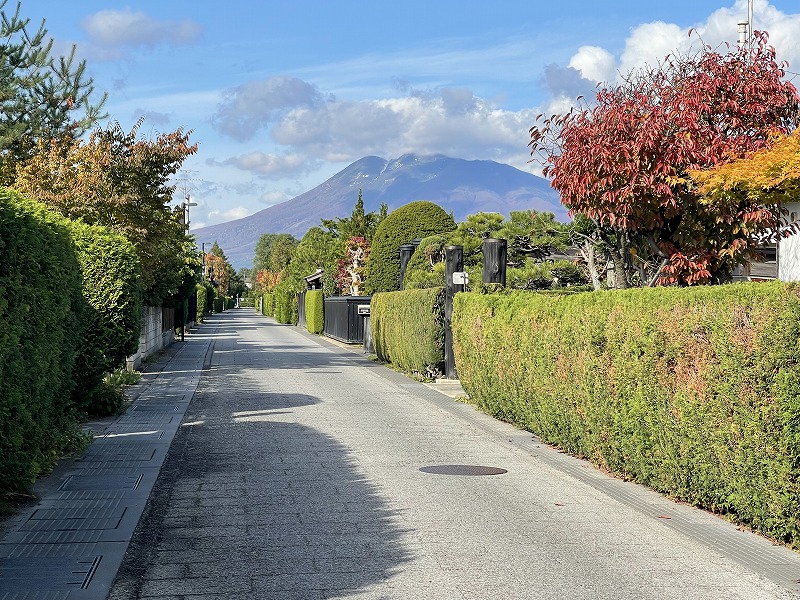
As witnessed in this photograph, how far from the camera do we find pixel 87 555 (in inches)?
268

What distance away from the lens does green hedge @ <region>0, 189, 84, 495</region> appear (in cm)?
750

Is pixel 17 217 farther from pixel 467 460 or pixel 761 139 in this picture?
pixel 761 139

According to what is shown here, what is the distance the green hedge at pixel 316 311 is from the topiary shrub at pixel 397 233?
5978mm

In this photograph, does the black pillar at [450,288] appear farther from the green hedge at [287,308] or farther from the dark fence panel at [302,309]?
the green hedge at [287,308]

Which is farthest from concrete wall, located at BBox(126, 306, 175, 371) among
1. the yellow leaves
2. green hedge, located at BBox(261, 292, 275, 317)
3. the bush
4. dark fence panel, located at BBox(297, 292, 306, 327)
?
green hedge, located at BBox(261, 292, 275, 317)

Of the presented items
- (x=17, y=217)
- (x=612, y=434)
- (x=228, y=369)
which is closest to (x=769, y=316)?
(x=612, y=434)

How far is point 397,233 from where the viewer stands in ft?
162

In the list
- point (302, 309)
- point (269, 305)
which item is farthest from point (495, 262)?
point (269, 305)

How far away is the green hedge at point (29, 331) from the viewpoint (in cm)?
750

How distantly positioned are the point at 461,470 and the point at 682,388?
3098 mm

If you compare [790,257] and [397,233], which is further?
[397,233]

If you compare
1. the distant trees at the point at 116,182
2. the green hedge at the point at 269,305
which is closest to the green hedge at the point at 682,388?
the distant trees at the point at 116,182

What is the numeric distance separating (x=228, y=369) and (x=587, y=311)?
17.0 m

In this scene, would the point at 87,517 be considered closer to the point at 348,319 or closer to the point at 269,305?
the point at 348,319
